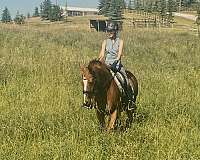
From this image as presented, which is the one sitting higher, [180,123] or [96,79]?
[96,79]

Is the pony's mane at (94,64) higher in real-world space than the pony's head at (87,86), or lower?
higher

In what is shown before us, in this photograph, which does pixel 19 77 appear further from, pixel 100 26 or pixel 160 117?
pixel 100 26

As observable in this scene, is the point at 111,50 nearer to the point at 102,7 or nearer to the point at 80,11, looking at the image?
the point at 102,7

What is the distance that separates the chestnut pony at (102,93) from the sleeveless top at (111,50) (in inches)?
20.1

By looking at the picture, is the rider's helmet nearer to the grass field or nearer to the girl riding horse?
the girl riding horse

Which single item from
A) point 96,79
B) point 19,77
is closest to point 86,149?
point 96,79

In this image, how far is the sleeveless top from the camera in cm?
829

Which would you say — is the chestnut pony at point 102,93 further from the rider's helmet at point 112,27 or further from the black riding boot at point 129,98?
the rider's helmet at point 112,27

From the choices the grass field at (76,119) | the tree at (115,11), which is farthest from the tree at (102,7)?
the grass field at (76,119)

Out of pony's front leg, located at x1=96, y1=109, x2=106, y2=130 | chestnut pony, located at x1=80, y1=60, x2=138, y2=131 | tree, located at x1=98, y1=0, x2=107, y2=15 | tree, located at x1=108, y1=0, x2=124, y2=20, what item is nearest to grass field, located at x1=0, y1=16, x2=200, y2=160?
pony's front leg, located at x1=96, y1=109, x2=106, y2=130

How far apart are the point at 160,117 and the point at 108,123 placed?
141 centimetres

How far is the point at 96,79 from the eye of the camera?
23.8 ft

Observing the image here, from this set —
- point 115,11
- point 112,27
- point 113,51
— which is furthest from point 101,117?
point 115,11

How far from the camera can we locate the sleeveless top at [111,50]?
829 centimetres
